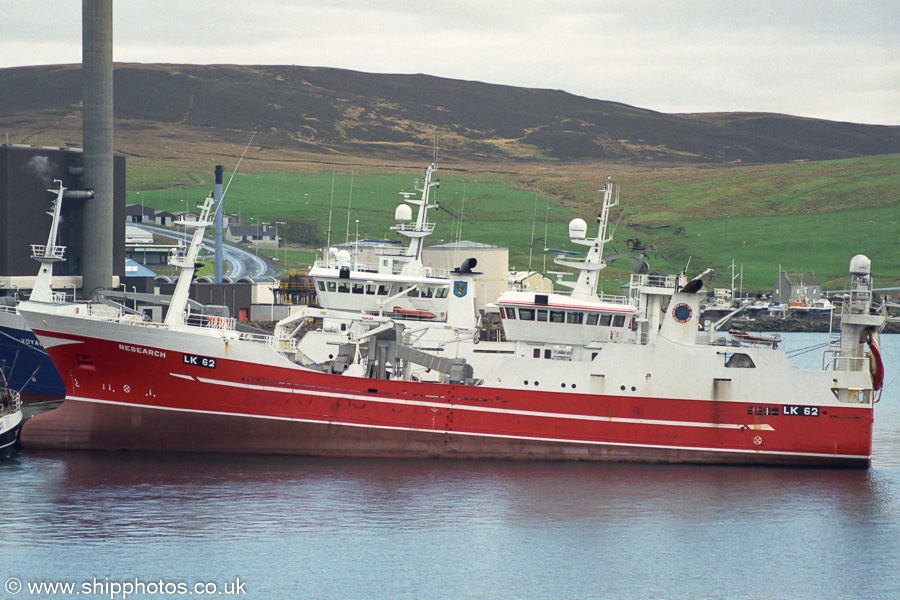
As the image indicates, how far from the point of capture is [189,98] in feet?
613

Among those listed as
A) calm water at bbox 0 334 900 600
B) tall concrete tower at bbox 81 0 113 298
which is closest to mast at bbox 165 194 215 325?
calm water at bbox 0 334 900 600

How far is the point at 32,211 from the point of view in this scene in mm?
46812

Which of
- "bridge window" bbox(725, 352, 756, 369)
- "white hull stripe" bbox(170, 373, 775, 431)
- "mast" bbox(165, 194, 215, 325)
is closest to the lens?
"white hull stripe" bbox(170, 373, 775, 431)

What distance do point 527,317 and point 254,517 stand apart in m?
10.4

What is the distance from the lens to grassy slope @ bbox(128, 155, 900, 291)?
10056 cm

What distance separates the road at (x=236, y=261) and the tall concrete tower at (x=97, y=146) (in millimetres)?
28424

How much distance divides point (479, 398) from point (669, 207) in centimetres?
9770

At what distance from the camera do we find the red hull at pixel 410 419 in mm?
28656

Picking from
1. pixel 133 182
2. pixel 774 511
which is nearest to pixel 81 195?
pixel 774 511

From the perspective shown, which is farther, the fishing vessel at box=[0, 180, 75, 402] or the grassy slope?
the grassy slope

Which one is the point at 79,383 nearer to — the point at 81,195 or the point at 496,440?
the point at 496,440

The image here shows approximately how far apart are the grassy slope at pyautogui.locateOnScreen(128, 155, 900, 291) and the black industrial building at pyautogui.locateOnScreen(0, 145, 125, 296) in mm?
46172

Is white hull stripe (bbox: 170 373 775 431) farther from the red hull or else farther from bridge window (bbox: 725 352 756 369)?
bridge window (bbox: 725 352 756 369)

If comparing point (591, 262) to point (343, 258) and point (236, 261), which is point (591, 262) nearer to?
point (343, 258)
